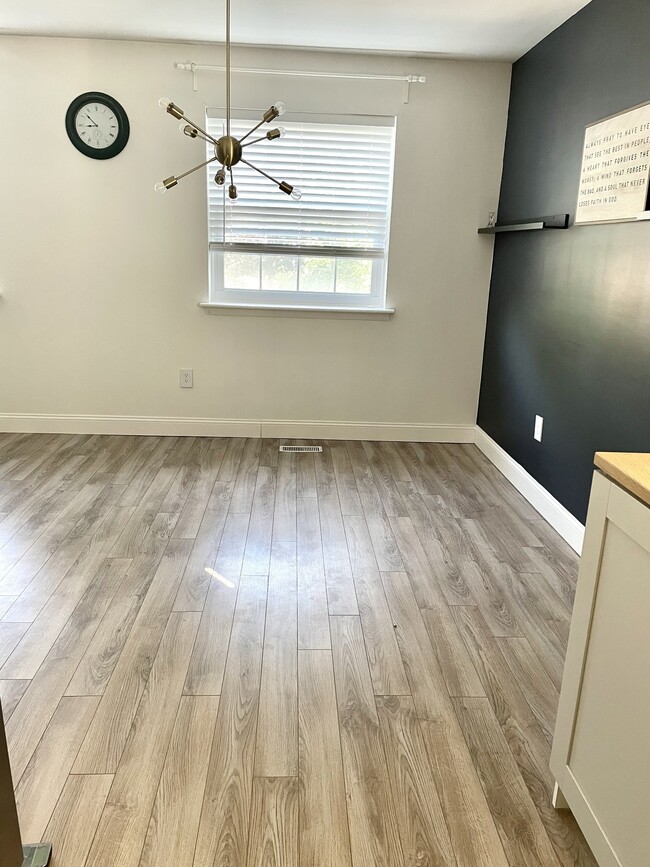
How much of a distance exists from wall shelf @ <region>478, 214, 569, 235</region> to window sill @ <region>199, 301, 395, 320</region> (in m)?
0.77

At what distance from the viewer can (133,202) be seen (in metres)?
3.90

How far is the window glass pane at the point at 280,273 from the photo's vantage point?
4.06m

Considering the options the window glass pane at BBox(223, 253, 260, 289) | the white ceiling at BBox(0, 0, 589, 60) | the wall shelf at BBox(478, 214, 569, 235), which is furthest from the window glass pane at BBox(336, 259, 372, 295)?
the white ceiling at BBox(0, 0, 589, 60)

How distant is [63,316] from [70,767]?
10.3 feet

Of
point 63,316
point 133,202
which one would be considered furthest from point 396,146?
point 63,316

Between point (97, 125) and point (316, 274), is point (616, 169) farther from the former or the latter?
point (97, 125)

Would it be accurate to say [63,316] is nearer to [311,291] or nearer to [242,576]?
[311,291]

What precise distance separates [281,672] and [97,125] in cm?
338

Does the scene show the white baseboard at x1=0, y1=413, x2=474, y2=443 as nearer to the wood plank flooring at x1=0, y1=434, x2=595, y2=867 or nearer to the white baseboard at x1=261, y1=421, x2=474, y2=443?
the white baseboard at x1=261, y1=421, x2=474, y2=443

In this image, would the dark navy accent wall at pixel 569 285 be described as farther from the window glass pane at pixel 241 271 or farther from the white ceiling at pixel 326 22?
the window glass pane at pixel 241 271

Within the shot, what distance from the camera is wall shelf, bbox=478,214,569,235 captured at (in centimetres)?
292

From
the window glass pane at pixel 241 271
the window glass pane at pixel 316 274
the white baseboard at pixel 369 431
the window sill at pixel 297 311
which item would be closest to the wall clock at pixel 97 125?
the window glass pane at pixel 241 271

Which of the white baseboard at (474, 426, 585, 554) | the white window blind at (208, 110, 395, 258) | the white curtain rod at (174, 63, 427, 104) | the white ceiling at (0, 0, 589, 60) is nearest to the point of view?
the white baseboard at (474, 426, 585, 554)

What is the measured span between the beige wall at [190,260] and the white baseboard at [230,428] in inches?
1.9
